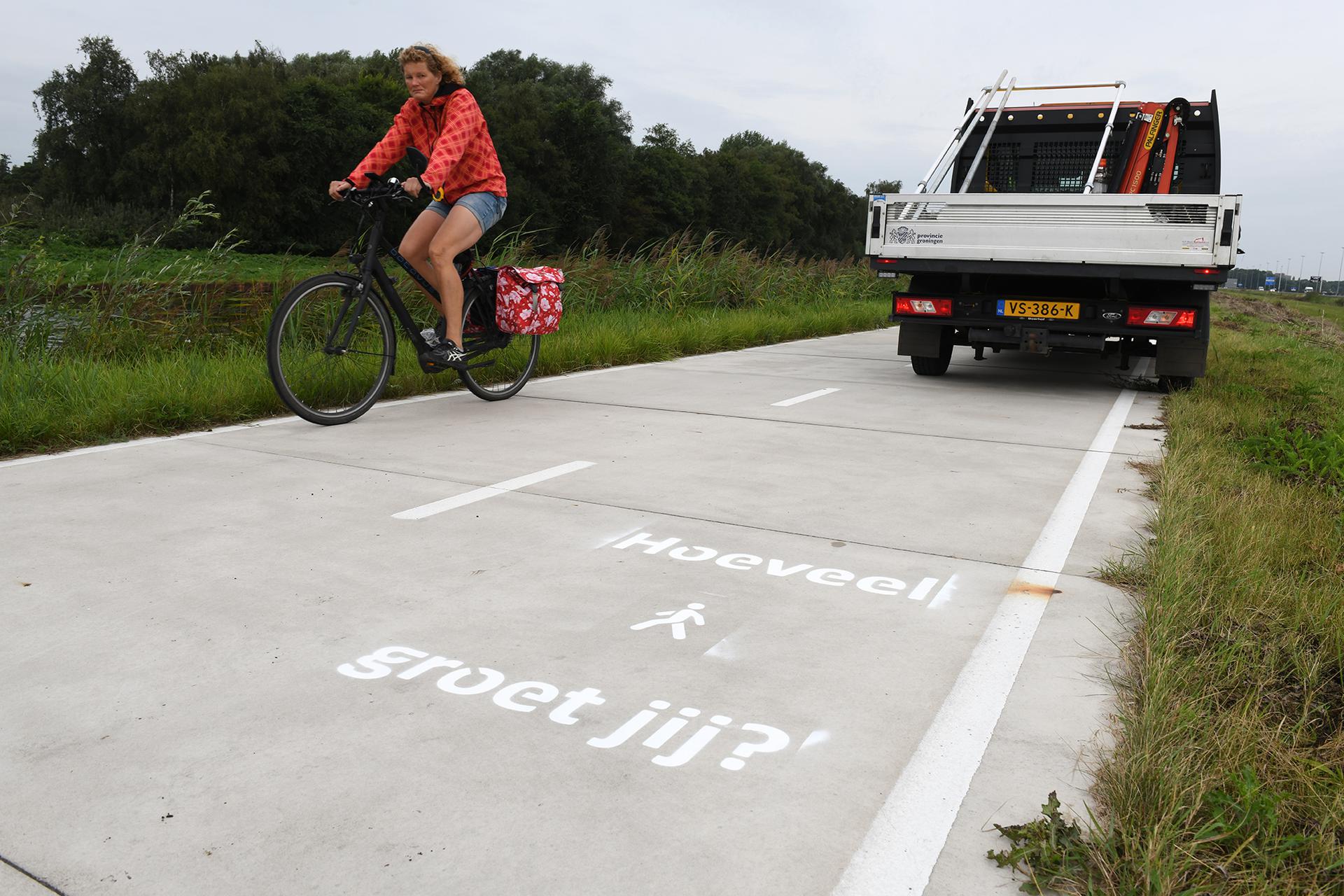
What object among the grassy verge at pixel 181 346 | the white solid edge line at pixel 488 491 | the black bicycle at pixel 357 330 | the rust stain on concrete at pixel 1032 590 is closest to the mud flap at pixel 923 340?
the grassy verge at pixel 181 346

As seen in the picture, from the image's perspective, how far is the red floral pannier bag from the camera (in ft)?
24.6

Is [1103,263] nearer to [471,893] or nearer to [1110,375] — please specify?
[1110,375]

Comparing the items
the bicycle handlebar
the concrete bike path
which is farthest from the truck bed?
the bicycle handlebar

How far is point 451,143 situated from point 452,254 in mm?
657

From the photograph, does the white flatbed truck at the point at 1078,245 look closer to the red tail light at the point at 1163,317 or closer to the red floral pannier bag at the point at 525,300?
the red tail light at the point at 1163,317

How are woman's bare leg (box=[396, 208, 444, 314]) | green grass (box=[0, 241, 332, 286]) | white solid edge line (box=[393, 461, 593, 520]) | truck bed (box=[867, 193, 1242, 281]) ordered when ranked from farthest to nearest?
truck bed (box=[867, 193, 1242, 281]), green grass (box=[0, 241, 332, 286]), woman's bare leg (box=[396, 208, 444, 314]), white solid edge line (box=[393, 461, 593, 520])

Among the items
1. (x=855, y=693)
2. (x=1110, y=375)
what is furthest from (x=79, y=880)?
(x=1110, y=375)

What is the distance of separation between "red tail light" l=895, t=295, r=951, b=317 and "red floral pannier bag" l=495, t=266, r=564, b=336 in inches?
146

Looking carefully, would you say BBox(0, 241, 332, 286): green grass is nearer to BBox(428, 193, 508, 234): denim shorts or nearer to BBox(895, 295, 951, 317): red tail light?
BBox(428, 193, 508, 234): denim shorts

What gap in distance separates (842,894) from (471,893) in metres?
0.66

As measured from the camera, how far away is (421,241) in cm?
689

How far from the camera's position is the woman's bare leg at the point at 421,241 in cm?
686

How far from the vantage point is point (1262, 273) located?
148 m

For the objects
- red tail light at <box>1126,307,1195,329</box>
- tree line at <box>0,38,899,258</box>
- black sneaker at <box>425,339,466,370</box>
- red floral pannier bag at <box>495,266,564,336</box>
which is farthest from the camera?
tree line at <box>0,38,899,258</box>
